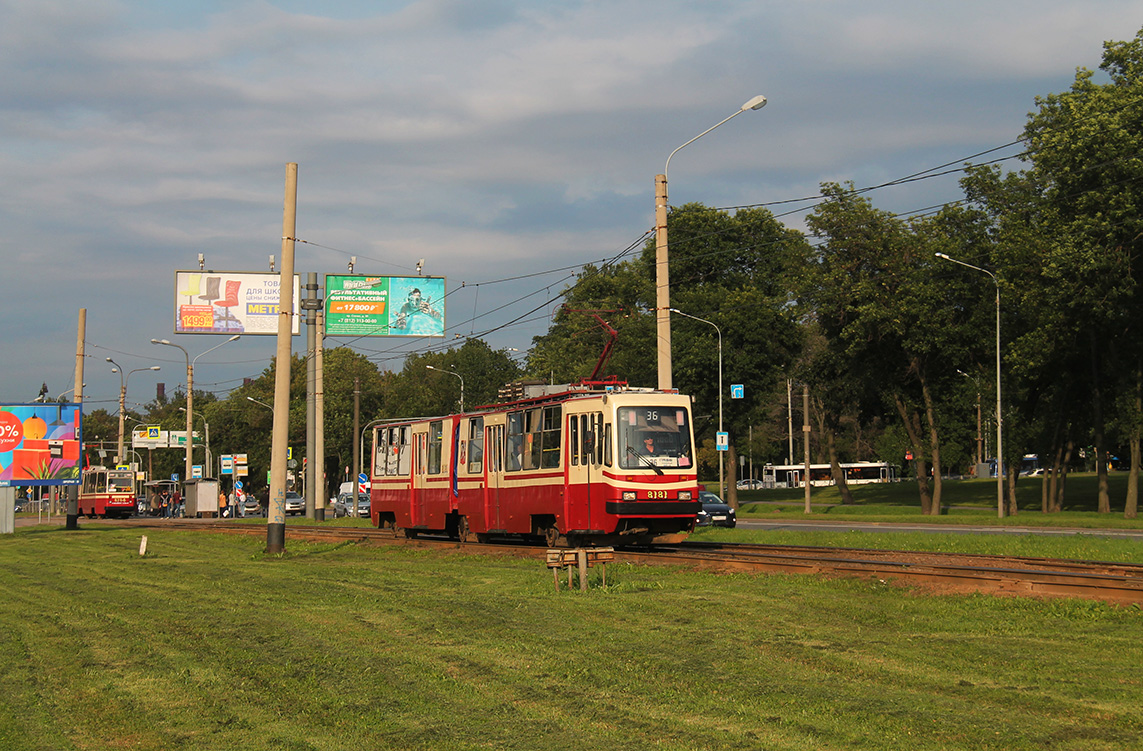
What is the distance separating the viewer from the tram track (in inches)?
546

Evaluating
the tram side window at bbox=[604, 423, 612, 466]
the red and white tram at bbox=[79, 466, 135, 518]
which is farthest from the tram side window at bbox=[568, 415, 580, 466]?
the red and white tram at bbox=[79, 466, 135, 518]

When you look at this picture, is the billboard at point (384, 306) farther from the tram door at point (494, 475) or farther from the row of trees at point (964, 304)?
the tram door at point (494, 475)

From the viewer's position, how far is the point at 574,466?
22141 millimetres

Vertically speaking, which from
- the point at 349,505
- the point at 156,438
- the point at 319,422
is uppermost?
the point at 156,438

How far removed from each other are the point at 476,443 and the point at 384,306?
22489mm

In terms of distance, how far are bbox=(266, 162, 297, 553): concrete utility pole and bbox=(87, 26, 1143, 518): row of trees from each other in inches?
261

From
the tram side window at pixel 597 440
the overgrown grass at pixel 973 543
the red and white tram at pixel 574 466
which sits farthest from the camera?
the tram side window at pixel 597 440

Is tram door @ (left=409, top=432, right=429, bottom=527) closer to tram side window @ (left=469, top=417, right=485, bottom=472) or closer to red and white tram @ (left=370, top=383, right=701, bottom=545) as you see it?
red and white tram @ (left=370, top=383, right=701, bottom=545)

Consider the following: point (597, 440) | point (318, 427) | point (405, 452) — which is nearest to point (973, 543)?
point (597, 440)

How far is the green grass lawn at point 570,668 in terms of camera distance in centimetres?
748

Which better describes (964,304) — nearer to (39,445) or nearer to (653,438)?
(653,438)

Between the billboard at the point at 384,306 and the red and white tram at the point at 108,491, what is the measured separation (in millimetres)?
25262

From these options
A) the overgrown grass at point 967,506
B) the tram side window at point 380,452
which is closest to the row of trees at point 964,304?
the overgrown grass at point 967,506

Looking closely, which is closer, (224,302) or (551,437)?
(551,437)
